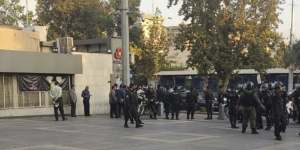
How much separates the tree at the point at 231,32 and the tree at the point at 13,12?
25.7 metres

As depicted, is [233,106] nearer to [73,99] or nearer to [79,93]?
[73,99]

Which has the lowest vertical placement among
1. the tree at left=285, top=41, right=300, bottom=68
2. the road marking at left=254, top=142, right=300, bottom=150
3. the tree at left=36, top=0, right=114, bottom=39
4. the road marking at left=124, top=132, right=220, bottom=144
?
the road marking at left=254, top=142, right=300, bottom=150

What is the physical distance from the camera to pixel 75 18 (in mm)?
50406

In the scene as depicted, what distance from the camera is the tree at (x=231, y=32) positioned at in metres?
28.1

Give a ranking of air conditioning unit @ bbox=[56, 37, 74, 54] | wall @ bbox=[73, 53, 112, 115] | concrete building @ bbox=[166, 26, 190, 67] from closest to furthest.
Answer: air conditioning unit @ bbox=[56, 37, 74, 54], wall @ bbox=[73, 53, 112, 115], concrete building @ bbox=[166, 26, 190, 67]

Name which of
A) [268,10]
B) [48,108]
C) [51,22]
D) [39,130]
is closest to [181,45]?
[268,10]

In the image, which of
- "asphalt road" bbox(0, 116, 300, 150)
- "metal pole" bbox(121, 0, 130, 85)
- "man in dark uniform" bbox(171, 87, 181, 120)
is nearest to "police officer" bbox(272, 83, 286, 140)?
"asphalt road" bbox(0, 116, 300, 150)

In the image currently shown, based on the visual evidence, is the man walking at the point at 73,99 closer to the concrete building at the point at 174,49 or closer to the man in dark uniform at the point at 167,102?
the man in dark uniform at the point at 167,102

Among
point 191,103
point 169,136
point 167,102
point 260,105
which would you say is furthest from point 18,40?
point 260,105

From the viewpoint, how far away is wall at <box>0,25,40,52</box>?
1081 inches

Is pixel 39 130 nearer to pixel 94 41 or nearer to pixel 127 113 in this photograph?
pixel 127 113

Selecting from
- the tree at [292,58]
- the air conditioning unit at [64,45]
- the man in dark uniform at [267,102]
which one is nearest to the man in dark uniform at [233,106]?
the man in dark uniform at [267,102]

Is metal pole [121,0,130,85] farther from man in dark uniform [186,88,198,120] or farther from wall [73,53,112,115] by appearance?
man in dark uniform [186,88,198,120]

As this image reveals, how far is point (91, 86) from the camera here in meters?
28.5
